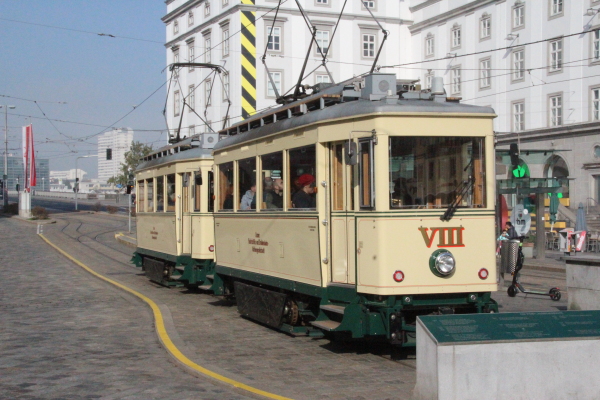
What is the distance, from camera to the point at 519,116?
43312 mm

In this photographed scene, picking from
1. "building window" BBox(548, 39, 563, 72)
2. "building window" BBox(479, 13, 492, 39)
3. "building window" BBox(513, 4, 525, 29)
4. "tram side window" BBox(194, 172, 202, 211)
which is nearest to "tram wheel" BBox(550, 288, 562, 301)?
"tram side window" BBox(194, 172, 202, 211)

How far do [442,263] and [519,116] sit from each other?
36469mm

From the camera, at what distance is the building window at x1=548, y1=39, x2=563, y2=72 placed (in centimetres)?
3988

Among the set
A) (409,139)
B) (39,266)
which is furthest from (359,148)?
(39,266)

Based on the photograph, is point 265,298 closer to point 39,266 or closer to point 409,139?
point 409,139

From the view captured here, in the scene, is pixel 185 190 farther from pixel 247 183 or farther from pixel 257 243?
pixel 257 243

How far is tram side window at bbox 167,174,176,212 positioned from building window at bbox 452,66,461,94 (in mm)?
32621

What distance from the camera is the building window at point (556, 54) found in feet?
131

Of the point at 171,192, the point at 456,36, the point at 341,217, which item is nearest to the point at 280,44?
the point at 456,36

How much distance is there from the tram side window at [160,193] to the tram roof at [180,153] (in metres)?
0.39

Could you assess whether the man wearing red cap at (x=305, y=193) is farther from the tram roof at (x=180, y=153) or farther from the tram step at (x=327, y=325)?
the tram roof at (x=180, y=153)

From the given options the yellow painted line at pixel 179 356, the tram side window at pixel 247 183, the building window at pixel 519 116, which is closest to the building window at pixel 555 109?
the building window at pixel 519 116

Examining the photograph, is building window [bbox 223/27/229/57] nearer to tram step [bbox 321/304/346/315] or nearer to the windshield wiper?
tram step [bbox 321/304/346/315]

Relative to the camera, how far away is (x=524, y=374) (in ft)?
21.0
